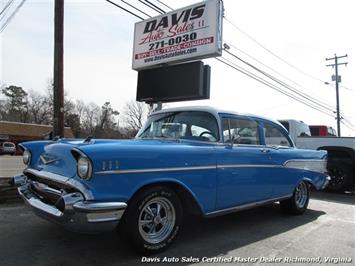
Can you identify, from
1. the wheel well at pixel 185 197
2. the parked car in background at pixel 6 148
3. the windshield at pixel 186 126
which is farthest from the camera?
the parked car in background at pixel 6 148

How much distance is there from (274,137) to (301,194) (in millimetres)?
1339

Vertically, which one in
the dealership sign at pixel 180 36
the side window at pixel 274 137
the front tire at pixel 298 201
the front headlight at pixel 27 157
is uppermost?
the dealership sign at pixel 180 36

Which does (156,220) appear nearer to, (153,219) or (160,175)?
(153,219)

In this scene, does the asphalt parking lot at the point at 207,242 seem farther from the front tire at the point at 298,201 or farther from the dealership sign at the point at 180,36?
the dealership sign at the point at 180,36

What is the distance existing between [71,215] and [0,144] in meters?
43.3

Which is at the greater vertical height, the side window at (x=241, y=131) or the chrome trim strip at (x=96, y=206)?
the side window at (x=241, y=131)

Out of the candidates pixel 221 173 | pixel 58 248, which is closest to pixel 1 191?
pixel 58 248

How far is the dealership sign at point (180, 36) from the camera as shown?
12.0 metres

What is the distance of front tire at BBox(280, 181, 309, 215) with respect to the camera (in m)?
6.39

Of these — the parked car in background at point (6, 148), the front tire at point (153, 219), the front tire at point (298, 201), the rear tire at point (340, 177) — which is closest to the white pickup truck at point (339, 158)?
the rear tire at point (340, 177)

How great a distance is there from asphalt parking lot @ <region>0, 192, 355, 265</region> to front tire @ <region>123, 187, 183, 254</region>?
0.16 metres

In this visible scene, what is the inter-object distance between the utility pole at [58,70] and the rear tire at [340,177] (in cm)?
757

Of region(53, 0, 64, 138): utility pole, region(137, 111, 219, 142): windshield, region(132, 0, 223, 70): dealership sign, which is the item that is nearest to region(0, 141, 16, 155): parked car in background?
region(132, 0, 223, 70): dealership sign

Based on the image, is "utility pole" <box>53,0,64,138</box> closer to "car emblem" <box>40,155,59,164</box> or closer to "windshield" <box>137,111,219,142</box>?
"windshield" <box>137,111,219,142</box>
